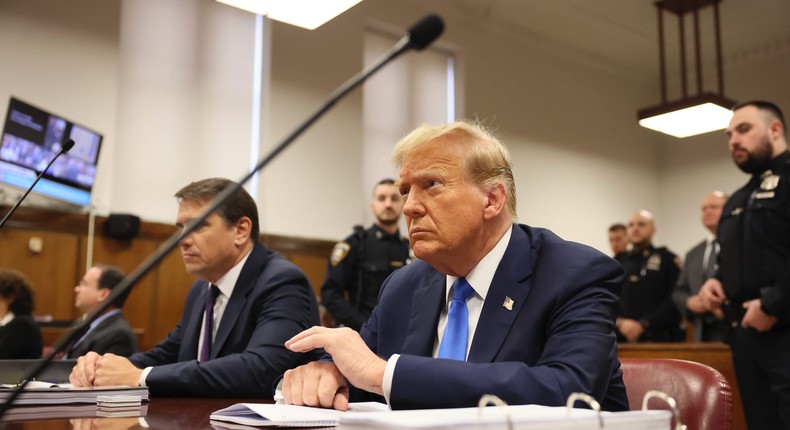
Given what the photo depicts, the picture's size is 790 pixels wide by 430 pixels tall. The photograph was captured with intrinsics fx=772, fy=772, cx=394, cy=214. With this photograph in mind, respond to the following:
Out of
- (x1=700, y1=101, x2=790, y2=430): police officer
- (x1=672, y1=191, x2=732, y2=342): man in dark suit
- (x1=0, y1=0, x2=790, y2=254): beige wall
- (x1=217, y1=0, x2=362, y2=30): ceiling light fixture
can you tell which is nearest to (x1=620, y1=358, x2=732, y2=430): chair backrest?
(x1=700, y1=101, x2=790, y2=430): police officer

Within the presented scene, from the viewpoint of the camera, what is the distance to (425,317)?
1735 mm

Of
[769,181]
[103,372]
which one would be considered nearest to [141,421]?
[103,372]

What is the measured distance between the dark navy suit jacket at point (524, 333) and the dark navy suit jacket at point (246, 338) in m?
0.39

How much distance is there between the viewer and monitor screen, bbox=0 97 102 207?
5.61m

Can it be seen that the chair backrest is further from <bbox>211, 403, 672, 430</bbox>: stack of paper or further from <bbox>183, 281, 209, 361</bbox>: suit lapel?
<bbox>183, 281, 209, 361</bbox>: suit lapel

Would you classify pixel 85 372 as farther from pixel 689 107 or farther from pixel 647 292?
pixel 689 107

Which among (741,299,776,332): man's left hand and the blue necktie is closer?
the blue necktie

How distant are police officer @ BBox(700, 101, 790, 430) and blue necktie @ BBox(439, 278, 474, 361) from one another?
2.00 m

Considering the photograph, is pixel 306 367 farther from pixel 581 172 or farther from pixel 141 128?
pixel 581 172

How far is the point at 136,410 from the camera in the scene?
1.51 m

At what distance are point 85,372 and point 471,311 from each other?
977 mm

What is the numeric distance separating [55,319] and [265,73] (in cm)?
292

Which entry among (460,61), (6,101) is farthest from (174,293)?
(460,61)

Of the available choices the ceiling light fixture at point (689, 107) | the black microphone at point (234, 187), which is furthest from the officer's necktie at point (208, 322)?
the ceiling light fixture at point (689, 107)
